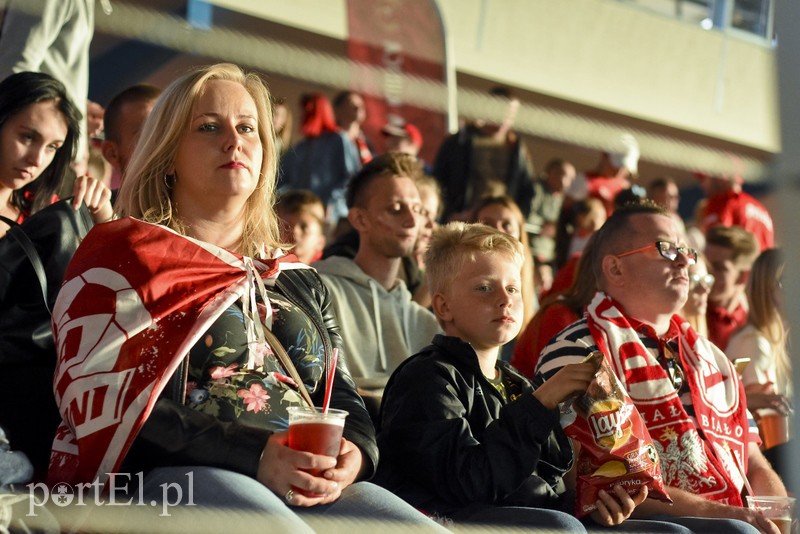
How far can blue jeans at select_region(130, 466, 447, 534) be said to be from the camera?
6.10ft

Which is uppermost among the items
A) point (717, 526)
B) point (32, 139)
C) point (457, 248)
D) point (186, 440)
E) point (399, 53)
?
point (399, 53)

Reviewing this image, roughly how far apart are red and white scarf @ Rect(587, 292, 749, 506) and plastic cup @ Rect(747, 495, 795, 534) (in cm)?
13

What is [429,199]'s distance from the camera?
4016mm

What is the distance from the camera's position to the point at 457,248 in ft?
8.96

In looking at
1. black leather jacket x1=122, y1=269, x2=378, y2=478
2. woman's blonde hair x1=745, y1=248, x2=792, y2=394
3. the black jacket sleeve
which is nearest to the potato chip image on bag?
the black jacket sleeve

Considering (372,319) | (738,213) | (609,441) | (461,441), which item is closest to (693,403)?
(609,441)

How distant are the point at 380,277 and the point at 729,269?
6.81ft

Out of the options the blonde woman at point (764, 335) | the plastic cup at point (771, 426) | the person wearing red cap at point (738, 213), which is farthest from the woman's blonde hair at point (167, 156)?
the person wearing red cap at point (738, 213)

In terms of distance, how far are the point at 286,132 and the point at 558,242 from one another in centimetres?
154

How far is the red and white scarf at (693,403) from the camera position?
285 centimetres

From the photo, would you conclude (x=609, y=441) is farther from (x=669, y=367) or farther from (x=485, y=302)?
(x=669, y=367)

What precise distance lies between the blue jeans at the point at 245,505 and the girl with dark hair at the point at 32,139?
1188 millimetres

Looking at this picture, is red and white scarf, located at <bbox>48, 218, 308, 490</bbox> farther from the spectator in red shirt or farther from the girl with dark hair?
the spectator in red shirt

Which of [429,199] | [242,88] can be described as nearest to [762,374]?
[429,199]
